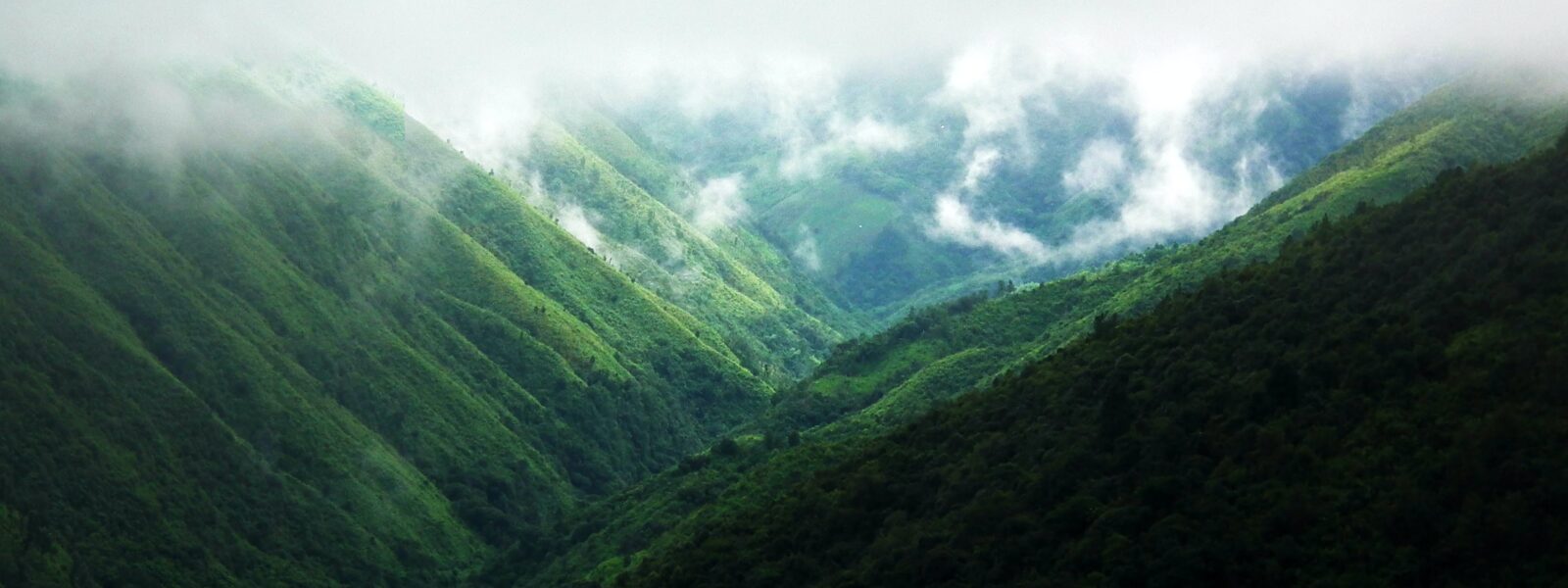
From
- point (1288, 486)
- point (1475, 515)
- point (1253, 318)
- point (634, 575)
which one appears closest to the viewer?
point (1475, 515)

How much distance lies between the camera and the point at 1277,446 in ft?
341

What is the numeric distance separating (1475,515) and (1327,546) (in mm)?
8696

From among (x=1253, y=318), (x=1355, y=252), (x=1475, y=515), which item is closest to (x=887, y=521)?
(x=1253, y=318)

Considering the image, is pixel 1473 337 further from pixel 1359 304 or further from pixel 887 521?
pixel 887 521

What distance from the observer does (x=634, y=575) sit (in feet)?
537

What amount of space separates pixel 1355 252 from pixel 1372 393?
26864mm

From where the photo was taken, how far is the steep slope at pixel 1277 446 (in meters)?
89.6

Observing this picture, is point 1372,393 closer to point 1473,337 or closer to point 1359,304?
point 1473,337

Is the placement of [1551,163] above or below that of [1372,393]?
above

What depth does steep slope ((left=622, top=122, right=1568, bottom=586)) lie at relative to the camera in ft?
294

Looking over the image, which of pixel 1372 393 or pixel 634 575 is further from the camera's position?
pixel 634 575

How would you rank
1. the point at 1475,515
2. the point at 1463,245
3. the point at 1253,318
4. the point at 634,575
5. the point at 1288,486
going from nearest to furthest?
the point at 1475,515, the point at 1288,486, the point at 1463,245, the point at 1253,318, the point at 634,575

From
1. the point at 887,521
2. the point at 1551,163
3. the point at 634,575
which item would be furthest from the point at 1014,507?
the point at 634,575

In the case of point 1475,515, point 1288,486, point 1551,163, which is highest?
point 1551,163
